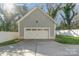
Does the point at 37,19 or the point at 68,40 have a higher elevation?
the point at 37,19

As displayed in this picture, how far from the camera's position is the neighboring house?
4164 mm

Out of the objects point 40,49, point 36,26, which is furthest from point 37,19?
point 40,49

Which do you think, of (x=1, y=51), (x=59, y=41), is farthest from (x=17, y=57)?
(x=59, y=41)

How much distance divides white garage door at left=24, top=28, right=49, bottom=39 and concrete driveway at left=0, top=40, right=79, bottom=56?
0.06m

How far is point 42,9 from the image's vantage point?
4.18 m

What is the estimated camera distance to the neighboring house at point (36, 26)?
4.16 metres

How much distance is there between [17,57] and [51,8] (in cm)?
76

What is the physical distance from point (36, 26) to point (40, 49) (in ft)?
0.97

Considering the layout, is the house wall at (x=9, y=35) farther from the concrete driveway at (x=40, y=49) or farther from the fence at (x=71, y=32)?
the fence at (x=71, y=32)

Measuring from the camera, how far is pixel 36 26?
4.18 metres

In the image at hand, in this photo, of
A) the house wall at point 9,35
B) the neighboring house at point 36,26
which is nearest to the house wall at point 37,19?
the neighboring house at point 36,26

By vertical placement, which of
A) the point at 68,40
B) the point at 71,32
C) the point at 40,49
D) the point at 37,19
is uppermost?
the point at 37,19

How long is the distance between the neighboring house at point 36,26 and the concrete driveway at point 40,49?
3.2 inches

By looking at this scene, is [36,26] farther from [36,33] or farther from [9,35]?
[9,35]
